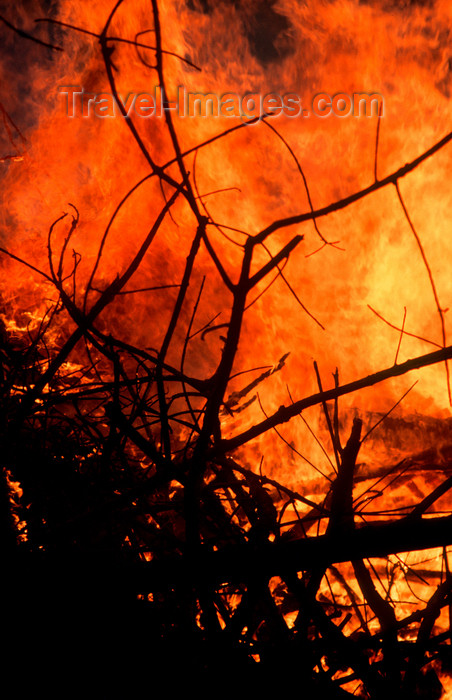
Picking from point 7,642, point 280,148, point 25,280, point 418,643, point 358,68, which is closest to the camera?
point 7,642

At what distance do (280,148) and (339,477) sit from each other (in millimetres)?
3340

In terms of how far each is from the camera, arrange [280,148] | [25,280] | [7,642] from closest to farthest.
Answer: [7,642] < [280,148] < [25,280]

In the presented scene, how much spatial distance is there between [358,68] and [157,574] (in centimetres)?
392

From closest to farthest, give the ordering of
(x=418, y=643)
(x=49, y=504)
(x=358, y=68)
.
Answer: (x=418, y=643), (x=49, y=504), (x=358, y=68)

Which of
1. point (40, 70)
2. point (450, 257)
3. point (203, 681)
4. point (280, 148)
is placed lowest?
point (203, 681)

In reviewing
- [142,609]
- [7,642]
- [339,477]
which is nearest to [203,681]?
[142,609]

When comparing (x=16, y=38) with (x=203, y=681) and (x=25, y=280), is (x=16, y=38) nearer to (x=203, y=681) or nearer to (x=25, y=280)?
(x=25, y=280)

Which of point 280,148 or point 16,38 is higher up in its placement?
point 16,38

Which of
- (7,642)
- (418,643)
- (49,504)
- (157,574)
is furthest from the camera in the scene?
(49,504)

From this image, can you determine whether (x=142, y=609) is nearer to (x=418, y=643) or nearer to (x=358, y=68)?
(x=418, y=643)

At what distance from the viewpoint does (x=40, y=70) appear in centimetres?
376

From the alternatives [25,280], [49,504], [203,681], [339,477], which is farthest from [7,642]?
[25,280]

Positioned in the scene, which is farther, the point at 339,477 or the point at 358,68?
the point at 358,68

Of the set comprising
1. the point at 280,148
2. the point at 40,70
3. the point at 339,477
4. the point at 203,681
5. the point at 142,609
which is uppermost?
the point at 40,70
